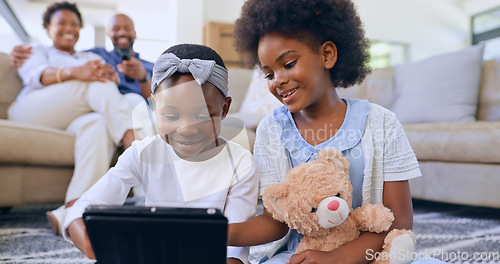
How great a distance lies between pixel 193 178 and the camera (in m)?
0.57

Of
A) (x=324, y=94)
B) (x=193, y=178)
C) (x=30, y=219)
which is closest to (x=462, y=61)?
(x=324, y=94)

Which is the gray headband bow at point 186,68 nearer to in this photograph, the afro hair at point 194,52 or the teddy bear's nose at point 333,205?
the afro hair at point 194,52

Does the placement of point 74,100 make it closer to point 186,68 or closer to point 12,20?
point 186,68

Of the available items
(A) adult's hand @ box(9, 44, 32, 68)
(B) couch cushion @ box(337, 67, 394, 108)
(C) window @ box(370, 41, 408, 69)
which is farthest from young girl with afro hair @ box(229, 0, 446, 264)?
(C) window @ box(370, 41, 408, 69)

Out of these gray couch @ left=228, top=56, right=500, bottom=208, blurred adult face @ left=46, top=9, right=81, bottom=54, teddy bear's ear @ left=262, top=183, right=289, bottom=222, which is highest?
blurred adult face @ left=46, top=9, right=81, bottom=54

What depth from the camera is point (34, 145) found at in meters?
1.23

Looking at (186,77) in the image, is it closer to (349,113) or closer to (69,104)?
(349,113)

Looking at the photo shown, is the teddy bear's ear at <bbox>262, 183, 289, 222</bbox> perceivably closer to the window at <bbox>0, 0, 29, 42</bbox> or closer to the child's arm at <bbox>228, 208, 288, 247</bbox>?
the child's arm at <bbox>228, 208, 288, 247</bbox>

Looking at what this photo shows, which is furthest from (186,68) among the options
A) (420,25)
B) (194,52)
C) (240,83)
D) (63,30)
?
(420,25)

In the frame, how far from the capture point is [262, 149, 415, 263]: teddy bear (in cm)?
51

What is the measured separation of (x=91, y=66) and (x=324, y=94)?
79 centimetres

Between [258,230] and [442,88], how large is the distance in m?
1.40

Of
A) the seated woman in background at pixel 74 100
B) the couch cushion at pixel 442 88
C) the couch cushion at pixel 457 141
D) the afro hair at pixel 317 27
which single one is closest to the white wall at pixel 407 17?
the couch cushion at pixel 442 88

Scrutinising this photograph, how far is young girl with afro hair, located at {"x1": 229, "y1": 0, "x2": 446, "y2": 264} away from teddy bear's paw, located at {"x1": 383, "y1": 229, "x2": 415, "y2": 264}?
35 millimetres
